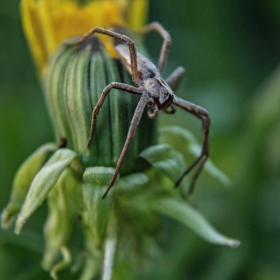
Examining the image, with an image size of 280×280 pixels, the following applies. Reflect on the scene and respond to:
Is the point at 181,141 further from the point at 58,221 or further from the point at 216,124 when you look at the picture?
the point at 216,124

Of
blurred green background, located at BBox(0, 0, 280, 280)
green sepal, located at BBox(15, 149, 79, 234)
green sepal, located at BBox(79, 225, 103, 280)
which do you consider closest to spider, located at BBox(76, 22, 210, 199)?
green sepal, located at BBox(15, 149, 79, 234)

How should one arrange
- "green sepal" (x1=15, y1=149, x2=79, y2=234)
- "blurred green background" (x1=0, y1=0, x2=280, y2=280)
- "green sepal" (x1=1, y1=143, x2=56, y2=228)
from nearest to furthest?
"green sepal" (x1=15, y1=149, x2=79, y2=234), "green sepal" (x1=1, y1=143, x2=56, y2=228), "blurred green background" (x1=0, y1=0, x2=280, y2=280)

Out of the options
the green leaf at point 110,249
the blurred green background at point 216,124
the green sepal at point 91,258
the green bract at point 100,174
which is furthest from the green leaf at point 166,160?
the blurred green background at point 216,124

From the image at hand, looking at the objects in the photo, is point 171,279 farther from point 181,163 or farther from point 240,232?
point 181,163

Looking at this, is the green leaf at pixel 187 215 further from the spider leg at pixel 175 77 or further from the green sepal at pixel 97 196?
the spider leg at pixel 175 77

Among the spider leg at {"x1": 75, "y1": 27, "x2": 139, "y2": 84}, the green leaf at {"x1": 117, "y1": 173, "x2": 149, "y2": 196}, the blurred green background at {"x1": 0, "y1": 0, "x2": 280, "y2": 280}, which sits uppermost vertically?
the spider leg at {"x1": 75, "y1": 27, "x2": 139, "y2": 84}

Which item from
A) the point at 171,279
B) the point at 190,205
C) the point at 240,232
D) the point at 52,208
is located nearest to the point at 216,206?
the point at 240,232

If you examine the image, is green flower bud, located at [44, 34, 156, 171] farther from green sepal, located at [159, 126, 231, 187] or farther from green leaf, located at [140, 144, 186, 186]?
green sepal, located at [159, 126, 231, 187]

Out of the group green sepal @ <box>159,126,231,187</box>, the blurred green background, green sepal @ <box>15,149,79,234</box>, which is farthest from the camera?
the blurred green background
